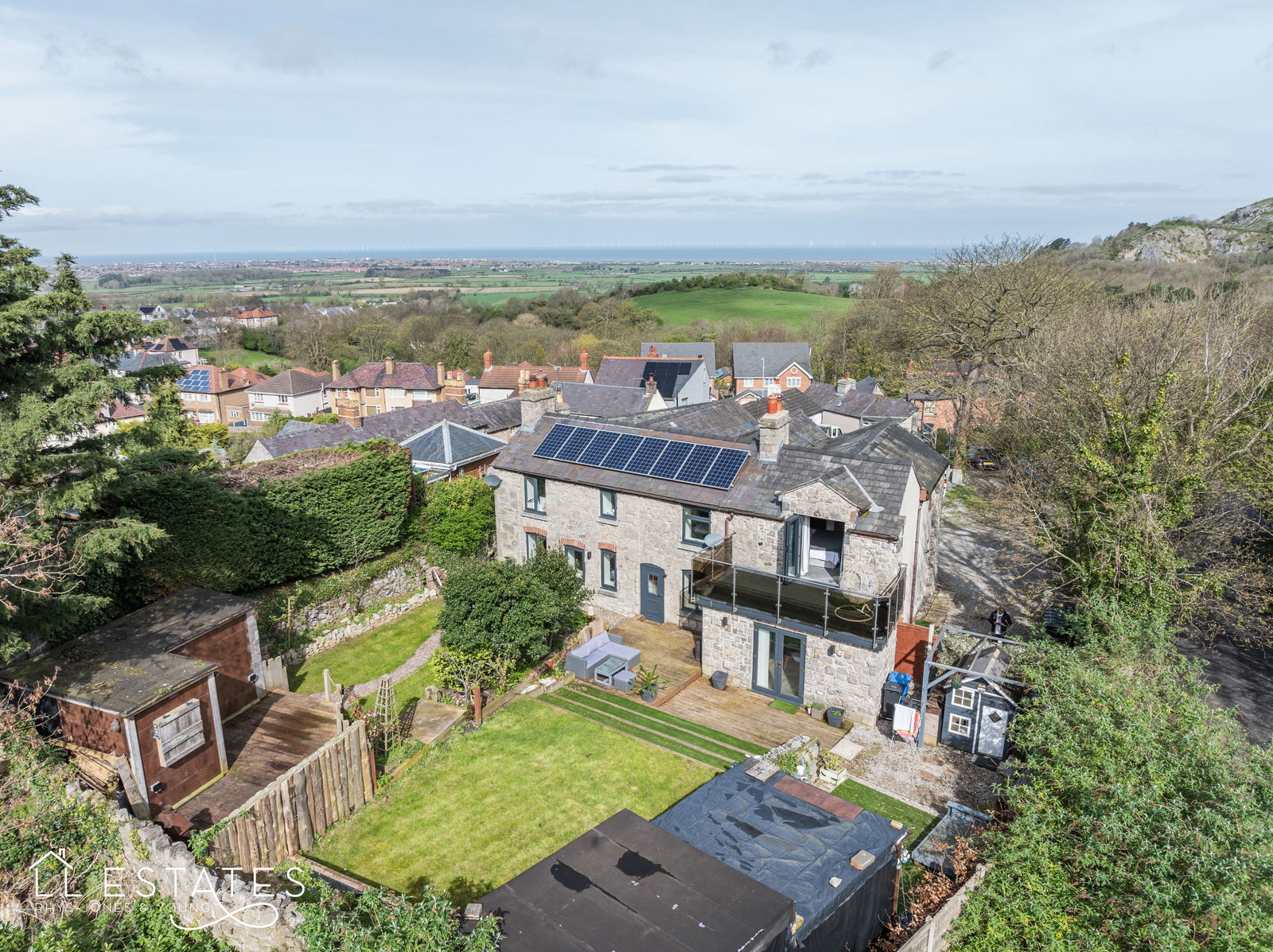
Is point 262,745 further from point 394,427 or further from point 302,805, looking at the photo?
point 394,427

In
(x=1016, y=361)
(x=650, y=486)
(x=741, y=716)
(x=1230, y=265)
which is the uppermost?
(x=1230, y=265)

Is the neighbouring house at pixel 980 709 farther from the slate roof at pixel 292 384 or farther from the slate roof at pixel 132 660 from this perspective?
the slate roof at pixel 292 384

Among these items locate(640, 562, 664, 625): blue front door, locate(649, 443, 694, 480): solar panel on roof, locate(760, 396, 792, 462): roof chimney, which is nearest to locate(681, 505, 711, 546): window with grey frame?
locate(649, 443, 694, 480): solar panel on roof

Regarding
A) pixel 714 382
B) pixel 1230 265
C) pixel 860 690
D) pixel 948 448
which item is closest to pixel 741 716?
pixel 860 690

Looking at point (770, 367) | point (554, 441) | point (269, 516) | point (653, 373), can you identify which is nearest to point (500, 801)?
point (269, 516)

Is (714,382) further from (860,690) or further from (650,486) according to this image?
(860,690)

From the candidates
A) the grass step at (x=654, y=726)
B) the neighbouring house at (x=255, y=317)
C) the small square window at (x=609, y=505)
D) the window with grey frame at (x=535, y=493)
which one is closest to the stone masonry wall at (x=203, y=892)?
the grass step at (x=654, y=726)
